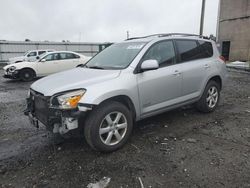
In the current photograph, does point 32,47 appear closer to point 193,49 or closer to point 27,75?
point 27,75

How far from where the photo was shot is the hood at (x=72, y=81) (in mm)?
3270

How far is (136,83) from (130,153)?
1.11 m

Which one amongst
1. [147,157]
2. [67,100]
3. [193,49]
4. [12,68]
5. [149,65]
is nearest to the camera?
[67,100]

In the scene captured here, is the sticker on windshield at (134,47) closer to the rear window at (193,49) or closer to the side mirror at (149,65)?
the side mirror at (149,65)

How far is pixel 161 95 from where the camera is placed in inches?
163

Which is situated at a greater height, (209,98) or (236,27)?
(236,27)

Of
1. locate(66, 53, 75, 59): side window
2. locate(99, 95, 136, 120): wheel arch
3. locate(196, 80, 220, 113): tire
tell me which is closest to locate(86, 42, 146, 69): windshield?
locate(99, 95, 136, 120): wheel arch

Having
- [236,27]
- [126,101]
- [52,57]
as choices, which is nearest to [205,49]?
[126,101]

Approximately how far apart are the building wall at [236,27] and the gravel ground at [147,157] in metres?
17.6

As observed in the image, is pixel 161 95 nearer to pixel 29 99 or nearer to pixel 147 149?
pixel 147 149

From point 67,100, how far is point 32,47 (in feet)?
72.0

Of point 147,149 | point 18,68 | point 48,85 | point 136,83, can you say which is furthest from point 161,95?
point 18,68

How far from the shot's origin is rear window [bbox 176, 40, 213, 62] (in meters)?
4.65

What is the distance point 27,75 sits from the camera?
11.7 m
